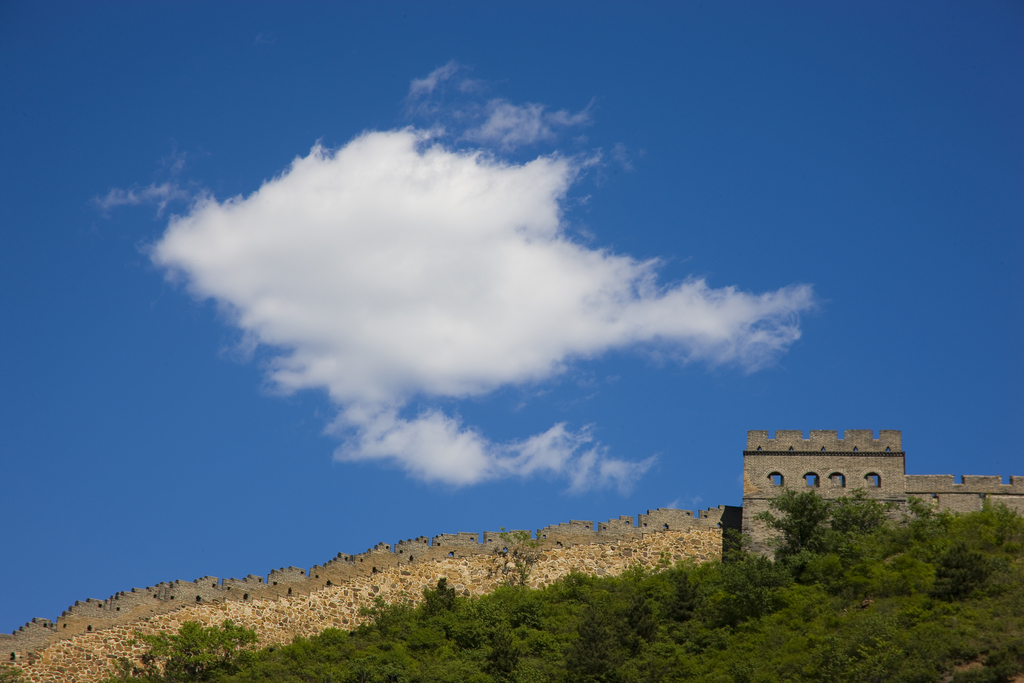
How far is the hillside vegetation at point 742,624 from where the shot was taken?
1382 inches

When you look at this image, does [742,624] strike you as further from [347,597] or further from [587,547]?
[347,597]

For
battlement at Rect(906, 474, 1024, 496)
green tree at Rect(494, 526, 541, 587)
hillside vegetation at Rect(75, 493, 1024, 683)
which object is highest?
battlement at Rect(906, 474, 1024, 496)

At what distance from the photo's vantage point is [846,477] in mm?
49406

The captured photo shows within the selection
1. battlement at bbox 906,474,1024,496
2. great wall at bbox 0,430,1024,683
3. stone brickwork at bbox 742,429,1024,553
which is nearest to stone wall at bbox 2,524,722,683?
great wall at bbox 0,430,1024,683

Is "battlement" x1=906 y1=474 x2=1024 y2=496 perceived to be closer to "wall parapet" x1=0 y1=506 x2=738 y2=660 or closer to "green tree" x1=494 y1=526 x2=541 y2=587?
"wall parapet" x1=0 y1=506 x2=738 y2=660

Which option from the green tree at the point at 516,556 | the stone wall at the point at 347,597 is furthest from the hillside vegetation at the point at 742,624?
the green tree at the point at 516,556

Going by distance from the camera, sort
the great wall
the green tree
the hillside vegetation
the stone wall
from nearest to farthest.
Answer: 1. the hillside vegetation
2. the stone wall
3. the great wall
4. the green tree

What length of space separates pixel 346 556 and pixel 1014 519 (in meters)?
24.1

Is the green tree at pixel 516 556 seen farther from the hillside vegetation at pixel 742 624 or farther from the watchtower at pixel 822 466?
the watchtower at pixel 822 466

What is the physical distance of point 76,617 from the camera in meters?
41.8

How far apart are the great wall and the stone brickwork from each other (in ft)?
0.13

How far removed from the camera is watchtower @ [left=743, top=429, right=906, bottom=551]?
4925cm

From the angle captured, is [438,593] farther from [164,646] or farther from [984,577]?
[984,577]

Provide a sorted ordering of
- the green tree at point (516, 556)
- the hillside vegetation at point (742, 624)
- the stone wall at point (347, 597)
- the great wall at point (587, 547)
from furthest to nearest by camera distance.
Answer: the green tree at point (516, 556) → the great wall at point (587, 547) → the stone wall at point (347, 597) → the hillside vegetation at point (742, 624)
